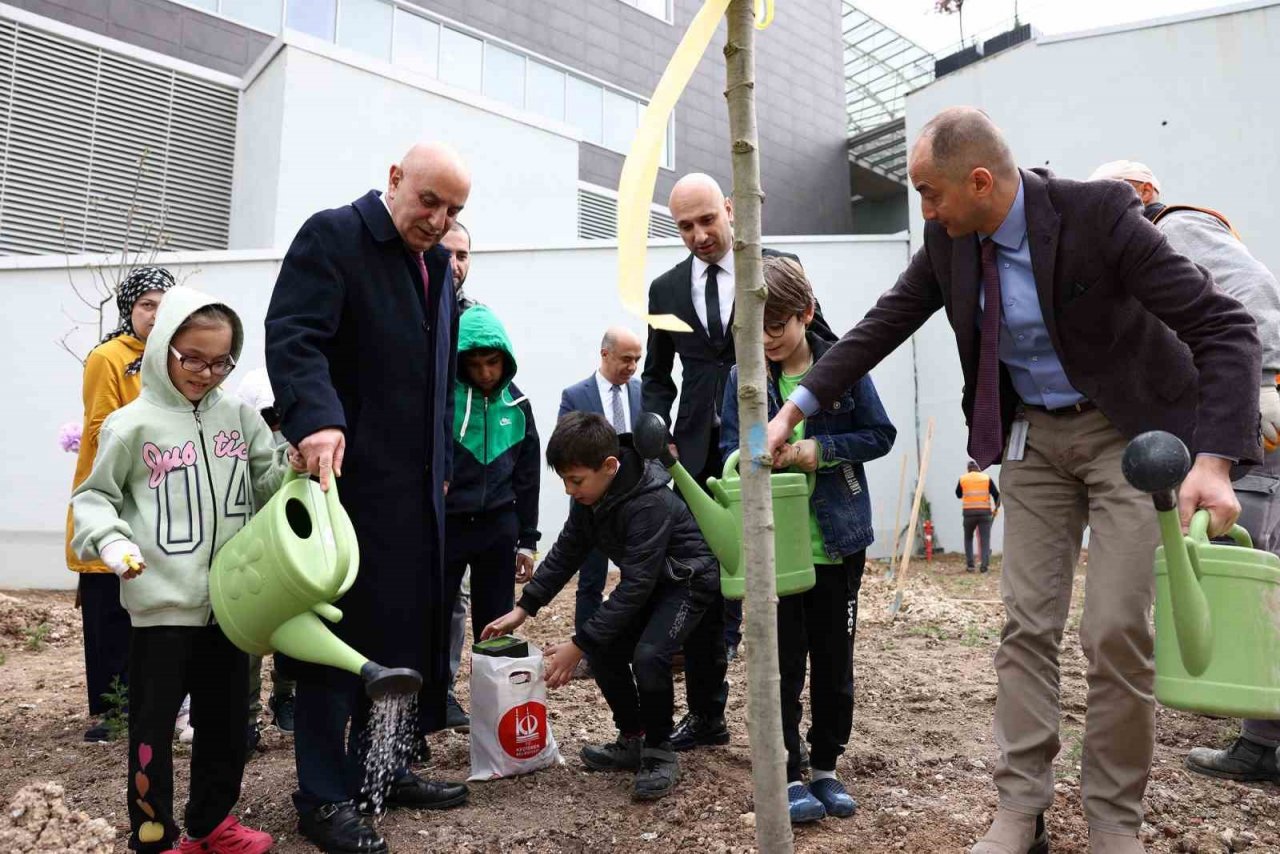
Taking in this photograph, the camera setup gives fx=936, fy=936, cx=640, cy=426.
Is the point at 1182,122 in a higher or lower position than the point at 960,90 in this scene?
lower

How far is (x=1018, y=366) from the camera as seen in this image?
209 centimetres

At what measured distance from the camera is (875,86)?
74.1 feet

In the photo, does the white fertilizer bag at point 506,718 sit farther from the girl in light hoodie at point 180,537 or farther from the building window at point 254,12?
the building window at point 254,12

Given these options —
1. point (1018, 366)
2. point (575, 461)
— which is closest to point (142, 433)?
point (575, 461)

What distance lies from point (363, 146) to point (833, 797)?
10673mm

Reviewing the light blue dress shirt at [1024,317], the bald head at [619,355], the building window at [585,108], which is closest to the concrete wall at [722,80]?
the building window at [585,108]

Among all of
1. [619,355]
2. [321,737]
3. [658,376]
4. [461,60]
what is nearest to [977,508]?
[619,355]

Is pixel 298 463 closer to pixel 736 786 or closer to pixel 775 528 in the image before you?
pixel 775 528

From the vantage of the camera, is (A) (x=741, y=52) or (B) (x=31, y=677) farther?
(B) (x=31, y=677)

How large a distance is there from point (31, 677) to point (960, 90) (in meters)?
10.5

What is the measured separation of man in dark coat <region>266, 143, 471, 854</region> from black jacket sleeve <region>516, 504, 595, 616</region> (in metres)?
0.42

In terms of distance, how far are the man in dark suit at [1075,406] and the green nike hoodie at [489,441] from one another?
1.42 metres

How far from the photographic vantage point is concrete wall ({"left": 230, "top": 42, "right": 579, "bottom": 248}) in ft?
35.6

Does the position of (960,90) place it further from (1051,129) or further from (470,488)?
(470,488)
